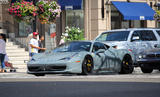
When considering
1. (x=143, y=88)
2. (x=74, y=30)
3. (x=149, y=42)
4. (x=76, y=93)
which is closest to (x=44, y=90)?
(x=76, y=93)

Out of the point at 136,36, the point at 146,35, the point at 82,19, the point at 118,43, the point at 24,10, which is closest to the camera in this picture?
the point at 118,43

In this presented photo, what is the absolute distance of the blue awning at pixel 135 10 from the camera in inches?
1288

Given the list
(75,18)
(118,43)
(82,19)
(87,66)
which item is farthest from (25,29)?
(87,66)

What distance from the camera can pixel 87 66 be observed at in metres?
17.3

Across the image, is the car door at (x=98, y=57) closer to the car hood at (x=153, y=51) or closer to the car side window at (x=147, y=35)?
the car hood at (x=153, y=51)

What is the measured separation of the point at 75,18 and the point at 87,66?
54.3 feet

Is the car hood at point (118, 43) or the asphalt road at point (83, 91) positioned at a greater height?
the car hood at point (118, 43)

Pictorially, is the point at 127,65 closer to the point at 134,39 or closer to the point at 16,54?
the point at 134,39

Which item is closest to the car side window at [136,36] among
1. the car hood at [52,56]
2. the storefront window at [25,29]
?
the car hood at [52,56]

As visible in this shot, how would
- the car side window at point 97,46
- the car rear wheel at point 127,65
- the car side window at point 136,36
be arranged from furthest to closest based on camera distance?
the car side window at point 136,36
the car rear wheel at point 127,65
the car side window at point 97,46

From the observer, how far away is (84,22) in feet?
109

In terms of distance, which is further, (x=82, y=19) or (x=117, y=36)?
(x=82, y=19)

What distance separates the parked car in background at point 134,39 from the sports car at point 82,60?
2.23ft

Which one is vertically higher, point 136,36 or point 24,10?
point 24,10
